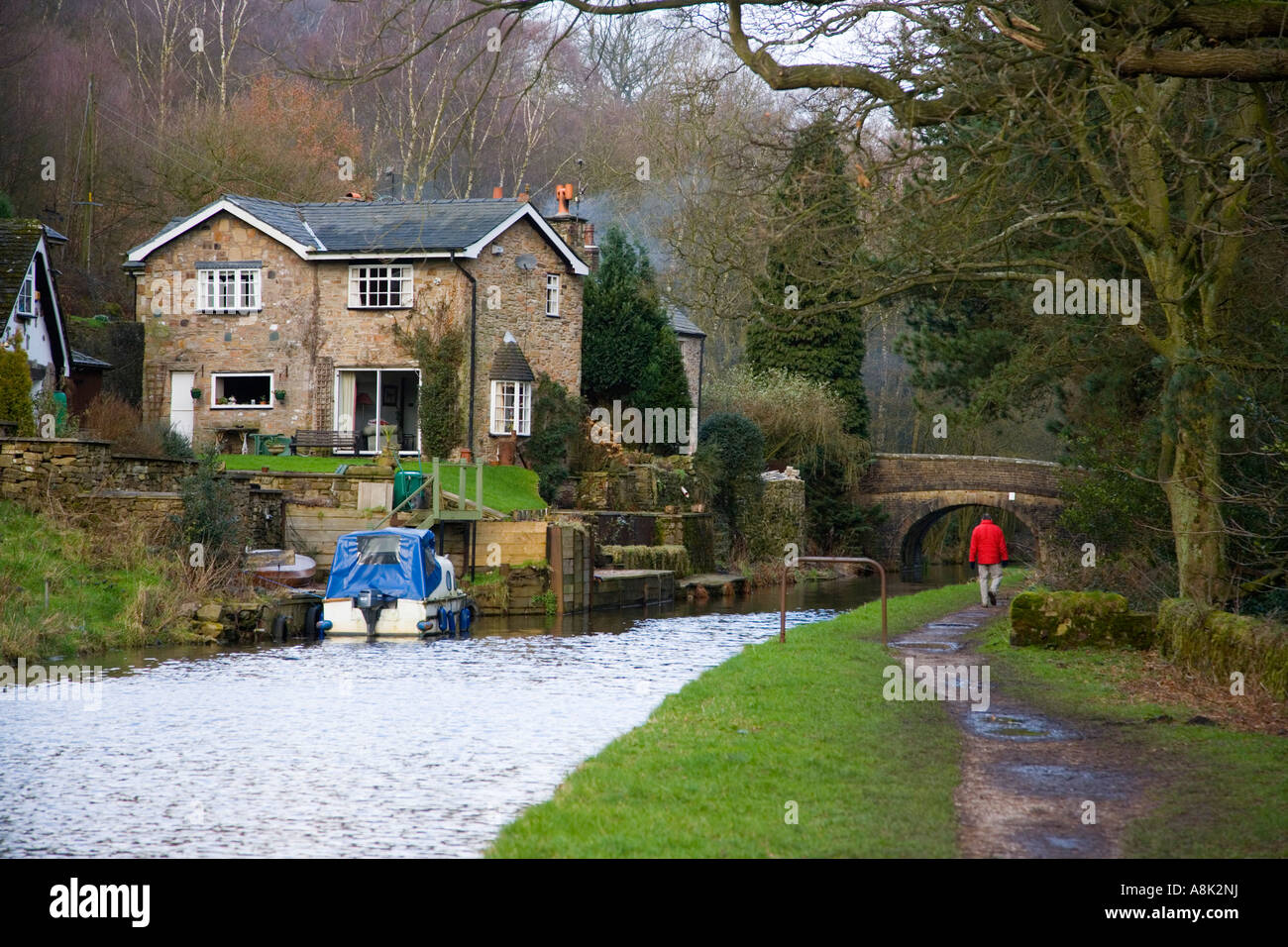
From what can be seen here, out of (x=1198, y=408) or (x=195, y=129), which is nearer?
(x=1198, y=408)

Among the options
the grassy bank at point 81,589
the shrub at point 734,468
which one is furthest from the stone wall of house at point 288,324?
the grassy bank at point 81,589

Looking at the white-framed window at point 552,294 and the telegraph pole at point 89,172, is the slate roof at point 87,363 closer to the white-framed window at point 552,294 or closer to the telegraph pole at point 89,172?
the telegraph pole at point 89,172

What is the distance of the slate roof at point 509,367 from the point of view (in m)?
36.5

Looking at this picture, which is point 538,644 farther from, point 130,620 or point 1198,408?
point 1198,408

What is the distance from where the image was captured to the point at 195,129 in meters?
46.9

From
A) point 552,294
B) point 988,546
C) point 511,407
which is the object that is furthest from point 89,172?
point 988,546

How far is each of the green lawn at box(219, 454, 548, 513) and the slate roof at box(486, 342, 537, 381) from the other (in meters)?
2.49

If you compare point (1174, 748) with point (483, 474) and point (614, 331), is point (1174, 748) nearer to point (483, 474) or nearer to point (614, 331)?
point (483, 474)

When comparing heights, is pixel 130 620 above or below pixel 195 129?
below

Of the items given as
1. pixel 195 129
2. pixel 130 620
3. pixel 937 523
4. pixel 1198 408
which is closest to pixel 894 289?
pixel 1198 408

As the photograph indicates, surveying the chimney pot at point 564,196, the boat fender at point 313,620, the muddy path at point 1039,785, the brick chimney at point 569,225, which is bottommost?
the boat fender at point 313,620

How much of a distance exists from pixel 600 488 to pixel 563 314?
542 cm

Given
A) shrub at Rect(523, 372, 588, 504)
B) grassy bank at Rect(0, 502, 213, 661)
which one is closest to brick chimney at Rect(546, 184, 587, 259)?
shrub at Rect(523, 372, 588, 504)

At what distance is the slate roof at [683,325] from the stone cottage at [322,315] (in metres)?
10.5
